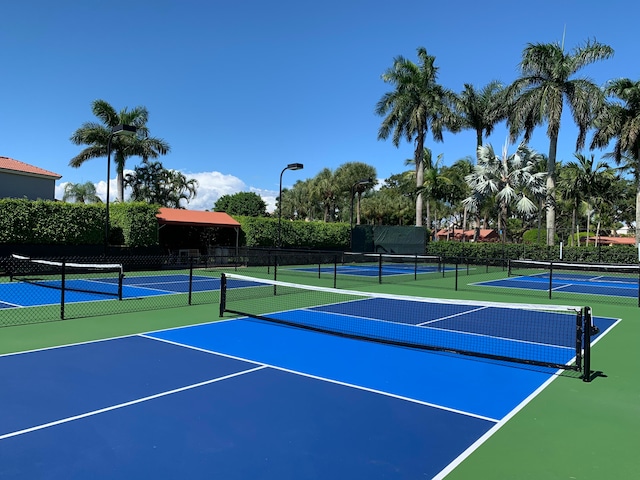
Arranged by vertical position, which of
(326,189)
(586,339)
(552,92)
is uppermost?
(552,92)

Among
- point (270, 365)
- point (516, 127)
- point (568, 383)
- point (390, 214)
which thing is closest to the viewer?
point (568, 383)

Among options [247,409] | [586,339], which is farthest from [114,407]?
[586,339]

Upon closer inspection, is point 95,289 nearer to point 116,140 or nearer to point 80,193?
point 116,140

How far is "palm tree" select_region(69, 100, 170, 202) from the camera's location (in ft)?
119

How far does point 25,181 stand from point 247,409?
30.5m

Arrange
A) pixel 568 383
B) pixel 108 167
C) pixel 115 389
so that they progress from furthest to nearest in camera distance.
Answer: pixel 108 167 → pixel 568 383 → pixel 115 389

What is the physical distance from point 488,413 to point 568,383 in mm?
1987

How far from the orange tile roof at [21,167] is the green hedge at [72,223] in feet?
24.2

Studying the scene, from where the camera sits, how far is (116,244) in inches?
1077

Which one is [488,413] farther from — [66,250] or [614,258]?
[614,258]

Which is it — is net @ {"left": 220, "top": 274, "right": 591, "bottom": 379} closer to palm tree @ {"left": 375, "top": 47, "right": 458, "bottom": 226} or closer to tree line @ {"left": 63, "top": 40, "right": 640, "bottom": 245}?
tree line @ {"left": 63, "top": 40, "right": 640, "bottom": 245}

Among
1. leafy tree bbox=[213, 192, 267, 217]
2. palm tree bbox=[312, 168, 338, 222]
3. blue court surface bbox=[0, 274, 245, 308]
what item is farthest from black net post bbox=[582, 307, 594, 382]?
leafy tree bbox=[213, 192, 267, 217]

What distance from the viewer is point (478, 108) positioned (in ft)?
140

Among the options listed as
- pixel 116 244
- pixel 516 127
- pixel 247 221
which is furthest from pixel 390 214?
pixel 116 244
